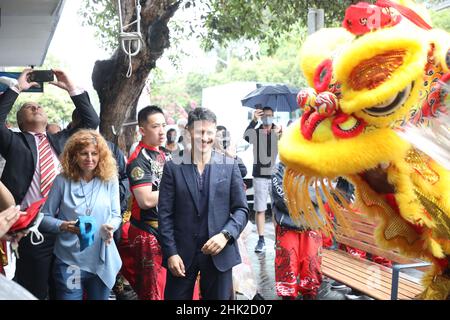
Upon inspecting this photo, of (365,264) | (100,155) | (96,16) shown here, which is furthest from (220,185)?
(96,16)

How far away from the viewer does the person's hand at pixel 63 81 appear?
14.2ft

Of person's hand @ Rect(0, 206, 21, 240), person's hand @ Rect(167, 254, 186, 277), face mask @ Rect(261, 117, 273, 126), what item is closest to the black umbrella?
face mask @ Rect(261, 117, 273, 126)

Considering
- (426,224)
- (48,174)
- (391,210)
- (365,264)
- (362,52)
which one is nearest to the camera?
(362,52)

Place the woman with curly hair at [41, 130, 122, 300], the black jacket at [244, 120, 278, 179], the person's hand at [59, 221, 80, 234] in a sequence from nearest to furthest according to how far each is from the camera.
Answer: the person's hand at [59, 221, 80, 234] → the woman with curly hair at [41, 130, 122, 300] → the black jacket at [244, 120, 278, 179]

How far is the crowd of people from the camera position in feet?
11.4

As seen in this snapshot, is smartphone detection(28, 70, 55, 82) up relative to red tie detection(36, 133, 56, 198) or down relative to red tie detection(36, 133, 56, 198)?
up

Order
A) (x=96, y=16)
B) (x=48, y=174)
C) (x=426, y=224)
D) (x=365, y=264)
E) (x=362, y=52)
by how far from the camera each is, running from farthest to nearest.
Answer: (x=96, y=16), (x=365, y=264), (x=48, y=174), (x=426, y=224), (x=362, y=52)

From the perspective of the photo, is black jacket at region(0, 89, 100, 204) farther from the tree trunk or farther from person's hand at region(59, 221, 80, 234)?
the tree trunk

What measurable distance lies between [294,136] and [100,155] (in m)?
1.99

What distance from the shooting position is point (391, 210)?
2396 mm

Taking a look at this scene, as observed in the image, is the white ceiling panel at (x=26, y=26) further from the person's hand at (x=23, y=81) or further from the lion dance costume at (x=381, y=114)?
the lion dance costume at (x=381, y=114)

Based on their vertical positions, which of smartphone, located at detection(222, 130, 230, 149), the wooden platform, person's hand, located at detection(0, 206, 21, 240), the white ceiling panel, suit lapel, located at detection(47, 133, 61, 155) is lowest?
the wooden platform

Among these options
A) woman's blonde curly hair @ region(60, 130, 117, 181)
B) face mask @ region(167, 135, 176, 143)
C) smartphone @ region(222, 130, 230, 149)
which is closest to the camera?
woman's blonde curly hair @ region(60, 130, 117, 181)
